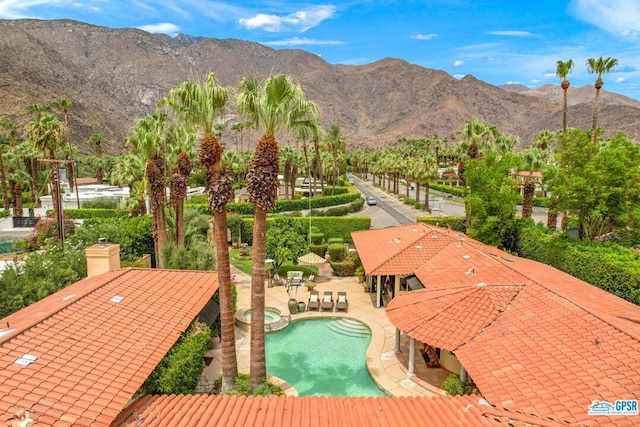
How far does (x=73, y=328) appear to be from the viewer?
11281 mm

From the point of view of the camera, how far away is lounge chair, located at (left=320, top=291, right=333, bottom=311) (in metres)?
21.8

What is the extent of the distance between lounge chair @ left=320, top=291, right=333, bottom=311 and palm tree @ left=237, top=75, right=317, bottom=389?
29.8 ft

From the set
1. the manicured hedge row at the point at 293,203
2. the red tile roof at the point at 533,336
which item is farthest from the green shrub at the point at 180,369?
the manicured hedge row at the point at 293,203

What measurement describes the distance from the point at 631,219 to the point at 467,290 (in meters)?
13.8

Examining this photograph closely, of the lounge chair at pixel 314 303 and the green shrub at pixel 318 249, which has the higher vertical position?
the green shrub at pixel 318 249

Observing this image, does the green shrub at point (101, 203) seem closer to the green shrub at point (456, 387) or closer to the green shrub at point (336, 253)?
the green shrub at point (336, 253)

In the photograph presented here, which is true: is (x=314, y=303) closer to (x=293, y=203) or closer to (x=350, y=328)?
(x=350, y=328)

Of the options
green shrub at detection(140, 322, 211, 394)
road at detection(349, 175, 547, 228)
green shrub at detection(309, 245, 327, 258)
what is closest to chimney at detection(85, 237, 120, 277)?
green shrub at detection(140, 322, 211, 394)

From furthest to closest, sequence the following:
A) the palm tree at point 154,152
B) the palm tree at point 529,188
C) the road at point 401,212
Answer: the road at point 401,212 < the palm tree at point 529,188 < the palm tree at point 154,152

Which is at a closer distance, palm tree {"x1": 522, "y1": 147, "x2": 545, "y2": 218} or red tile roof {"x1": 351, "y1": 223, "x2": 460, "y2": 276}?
red tile roof {"x1": 351, "y1": 223, "x2": 460, "y2": 276}

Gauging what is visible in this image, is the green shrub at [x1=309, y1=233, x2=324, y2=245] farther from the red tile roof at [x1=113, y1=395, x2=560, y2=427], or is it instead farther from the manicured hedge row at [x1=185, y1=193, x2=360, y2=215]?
the red tile roof at [x1=113, y1=395, x2=560, y2=427]

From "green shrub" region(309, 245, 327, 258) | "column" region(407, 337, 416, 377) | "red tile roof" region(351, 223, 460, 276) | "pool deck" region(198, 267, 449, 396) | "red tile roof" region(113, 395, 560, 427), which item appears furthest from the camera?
"green shrub" region(309, 245, 327, 258)

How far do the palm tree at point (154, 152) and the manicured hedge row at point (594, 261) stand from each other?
2237 cm

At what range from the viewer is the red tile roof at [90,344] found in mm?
8461
